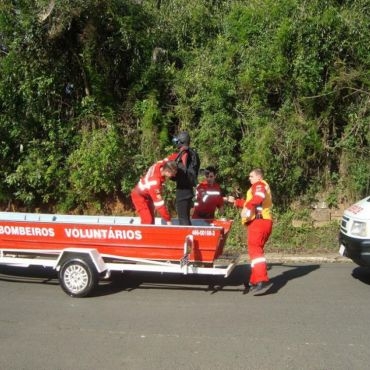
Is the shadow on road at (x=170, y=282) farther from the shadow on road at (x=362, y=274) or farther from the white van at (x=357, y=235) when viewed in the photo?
the shadow on road at (x=362, y=274)

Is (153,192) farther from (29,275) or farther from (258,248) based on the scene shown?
(29,275)

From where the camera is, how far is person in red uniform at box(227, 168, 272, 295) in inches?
280

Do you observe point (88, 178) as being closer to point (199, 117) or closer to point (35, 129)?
point (35, 129)

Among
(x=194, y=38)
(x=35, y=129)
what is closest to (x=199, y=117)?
(x=194, y=38)

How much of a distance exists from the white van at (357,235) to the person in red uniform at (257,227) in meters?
1.15

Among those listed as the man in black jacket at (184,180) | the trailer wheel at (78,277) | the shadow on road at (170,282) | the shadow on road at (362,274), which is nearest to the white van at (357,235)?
the shadow on road at (362,274)

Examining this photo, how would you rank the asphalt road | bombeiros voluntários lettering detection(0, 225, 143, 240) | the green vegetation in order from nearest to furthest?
1. the asphalt road
2. bombeiros voluntários lettering detection(0, 225, 143, 240)
3. the green vegetation

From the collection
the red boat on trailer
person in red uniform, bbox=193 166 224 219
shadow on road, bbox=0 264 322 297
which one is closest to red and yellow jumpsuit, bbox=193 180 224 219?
person in red uniform, bbox=193 166 224 219

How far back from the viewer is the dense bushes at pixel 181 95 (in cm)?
1145

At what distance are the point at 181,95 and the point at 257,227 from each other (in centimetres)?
551

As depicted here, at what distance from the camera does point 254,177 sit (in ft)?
24.1

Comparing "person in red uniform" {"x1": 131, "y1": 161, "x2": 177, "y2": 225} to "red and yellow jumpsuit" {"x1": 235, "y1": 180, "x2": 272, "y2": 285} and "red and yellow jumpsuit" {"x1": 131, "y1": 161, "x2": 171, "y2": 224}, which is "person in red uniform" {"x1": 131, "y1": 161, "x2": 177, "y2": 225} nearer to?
"red and yellow jumpsuit" {"x1": 131, "y1": 161, "x2": 171, "y2": 224}

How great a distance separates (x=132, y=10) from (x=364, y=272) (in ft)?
24.8

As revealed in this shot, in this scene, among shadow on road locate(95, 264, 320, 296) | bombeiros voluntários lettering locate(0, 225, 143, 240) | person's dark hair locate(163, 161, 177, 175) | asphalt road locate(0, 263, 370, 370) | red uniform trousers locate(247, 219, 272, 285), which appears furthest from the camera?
shadow on road locate(95, 264, 320, 296)
